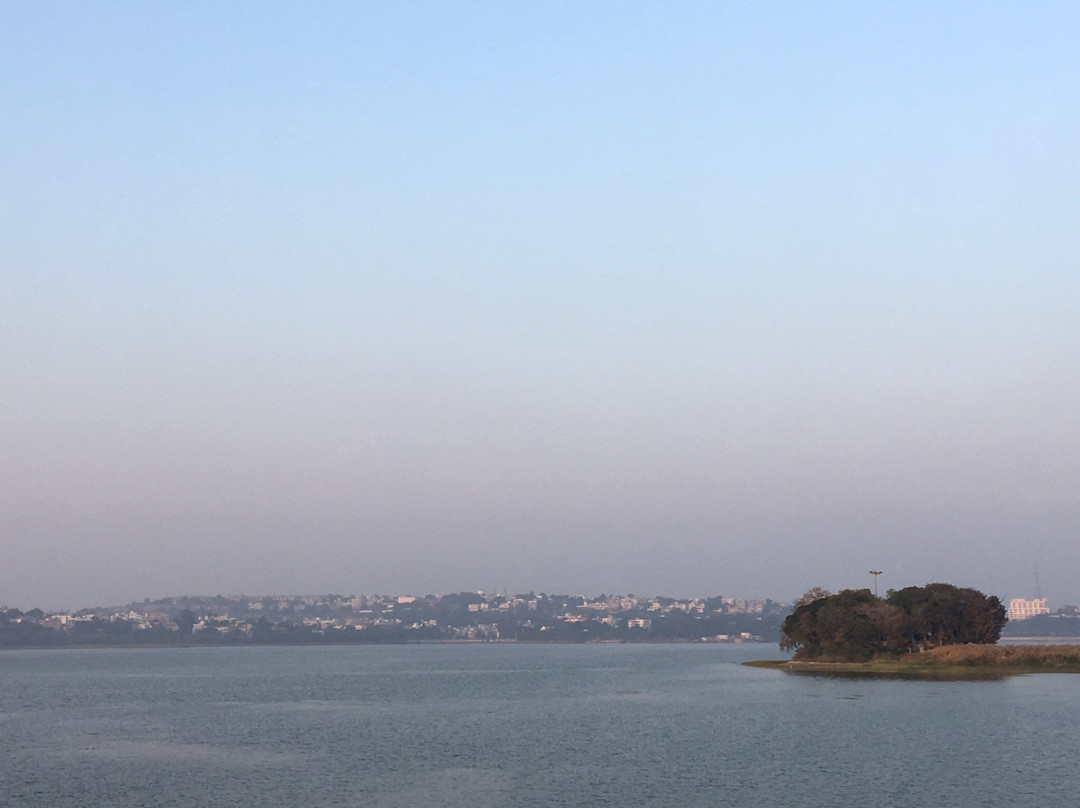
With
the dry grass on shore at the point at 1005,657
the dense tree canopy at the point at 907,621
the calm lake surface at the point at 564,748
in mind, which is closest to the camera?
the calm lake surface at the point at 564,748

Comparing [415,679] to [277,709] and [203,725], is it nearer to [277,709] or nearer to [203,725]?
[277,709]

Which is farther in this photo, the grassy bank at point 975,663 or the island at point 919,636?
the island at point 919,636

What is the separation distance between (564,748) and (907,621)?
3910 inches

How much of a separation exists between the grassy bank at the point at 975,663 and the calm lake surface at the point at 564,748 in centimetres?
1534

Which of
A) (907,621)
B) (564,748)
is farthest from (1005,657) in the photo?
(564,748)

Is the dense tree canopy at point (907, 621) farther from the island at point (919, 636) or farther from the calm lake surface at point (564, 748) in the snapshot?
the calm lake surface at point (564, 748)

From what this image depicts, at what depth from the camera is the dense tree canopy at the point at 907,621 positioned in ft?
567

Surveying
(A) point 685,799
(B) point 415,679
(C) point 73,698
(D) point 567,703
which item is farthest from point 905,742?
(B) point 415,679

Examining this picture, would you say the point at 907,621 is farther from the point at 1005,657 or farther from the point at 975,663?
the point at 1005,657

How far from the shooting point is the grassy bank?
159875 millimetres

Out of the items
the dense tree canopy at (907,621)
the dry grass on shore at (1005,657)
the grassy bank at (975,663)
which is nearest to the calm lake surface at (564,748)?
the grassy bank at (975,663)

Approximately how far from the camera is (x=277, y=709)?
412ft

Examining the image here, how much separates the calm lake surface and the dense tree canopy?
2738cm

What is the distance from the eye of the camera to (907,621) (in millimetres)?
172375
